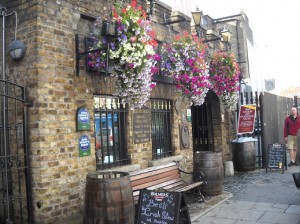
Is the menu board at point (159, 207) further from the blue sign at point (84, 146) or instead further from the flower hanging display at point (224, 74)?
the flower hanging display at point (224, 74)

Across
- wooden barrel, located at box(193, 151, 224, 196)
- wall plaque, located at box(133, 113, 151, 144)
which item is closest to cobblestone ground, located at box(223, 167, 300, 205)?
wooden barrel, located at box(193, 151, 224, 196)

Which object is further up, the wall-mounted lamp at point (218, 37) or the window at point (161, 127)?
the wall-mounted lamp at point (218, 37)

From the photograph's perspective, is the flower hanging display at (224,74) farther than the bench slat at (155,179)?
Yes

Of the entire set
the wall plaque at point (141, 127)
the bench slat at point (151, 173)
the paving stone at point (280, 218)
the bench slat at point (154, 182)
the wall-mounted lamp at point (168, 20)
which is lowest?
the paving stone at point (280, 218)

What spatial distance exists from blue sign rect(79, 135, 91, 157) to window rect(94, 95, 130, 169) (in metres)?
0.43

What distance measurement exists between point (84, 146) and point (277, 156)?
6.40 metres

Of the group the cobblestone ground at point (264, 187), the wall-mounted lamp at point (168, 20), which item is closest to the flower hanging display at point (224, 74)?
the wall-mounted lamp at point (168, 20)

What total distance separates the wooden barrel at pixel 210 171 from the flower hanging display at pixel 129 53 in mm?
2245

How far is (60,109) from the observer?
5.27 meters

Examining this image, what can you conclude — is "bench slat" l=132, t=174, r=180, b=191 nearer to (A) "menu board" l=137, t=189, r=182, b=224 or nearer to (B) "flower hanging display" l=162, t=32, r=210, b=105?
(A) "menu board" l=137, t=189, r=182, b=224

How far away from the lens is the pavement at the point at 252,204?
553 cm

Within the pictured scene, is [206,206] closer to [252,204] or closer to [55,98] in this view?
[252,204]

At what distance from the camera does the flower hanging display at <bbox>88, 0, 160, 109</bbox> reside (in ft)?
17.2

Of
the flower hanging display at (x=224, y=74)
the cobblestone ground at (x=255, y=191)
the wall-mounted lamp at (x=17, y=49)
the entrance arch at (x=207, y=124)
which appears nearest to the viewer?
the wall-mounted lamp at (x=17, y=49)
